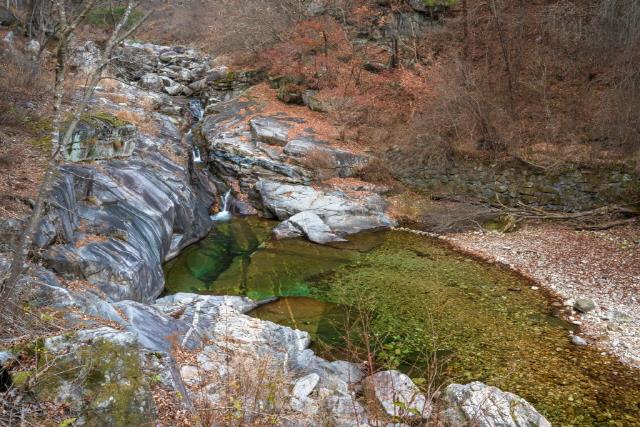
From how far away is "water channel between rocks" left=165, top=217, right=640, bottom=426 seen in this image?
7160mm

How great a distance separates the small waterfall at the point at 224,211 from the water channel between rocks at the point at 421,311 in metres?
1.46

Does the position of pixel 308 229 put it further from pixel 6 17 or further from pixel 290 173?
pixel 6 17

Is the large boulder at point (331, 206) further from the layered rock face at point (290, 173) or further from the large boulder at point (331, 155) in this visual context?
the large boulder at point (331, 155)

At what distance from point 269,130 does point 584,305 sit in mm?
14510

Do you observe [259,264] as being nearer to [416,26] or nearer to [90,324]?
[90,324]

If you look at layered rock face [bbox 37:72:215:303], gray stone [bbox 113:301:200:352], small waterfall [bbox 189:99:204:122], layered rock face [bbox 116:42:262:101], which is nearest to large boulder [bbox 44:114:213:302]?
layered rock face [bbox 37:72:215:303]

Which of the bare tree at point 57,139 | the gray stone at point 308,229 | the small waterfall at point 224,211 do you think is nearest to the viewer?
the bare tree at point 57,139

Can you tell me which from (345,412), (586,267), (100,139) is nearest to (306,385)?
(345,412)

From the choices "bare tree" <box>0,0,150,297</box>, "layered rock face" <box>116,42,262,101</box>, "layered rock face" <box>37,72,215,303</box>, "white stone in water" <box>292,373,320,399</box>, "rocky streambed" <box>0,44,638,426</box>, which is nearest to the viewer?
"rocky streambed" <box>0,44,638,426</box>

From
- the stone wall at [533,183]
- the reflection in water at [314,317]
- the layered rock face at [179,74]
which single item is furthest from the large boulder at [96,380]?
the layered rock face at [179,74]

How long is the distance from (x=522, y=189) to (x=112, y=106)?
16300 mm

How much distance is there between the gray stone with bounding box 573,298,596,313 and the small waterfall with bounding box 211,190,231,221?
39.8 ft

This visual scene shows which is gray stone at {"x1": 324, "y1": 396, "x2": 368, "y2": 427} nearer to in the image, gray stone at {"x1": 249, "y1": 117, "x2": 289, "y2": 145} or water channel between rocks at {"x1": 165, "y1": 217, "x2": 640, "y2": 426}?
water channel between rocks at {"x1": 165, "y1": 217, "x2": 640, "y2": 426}

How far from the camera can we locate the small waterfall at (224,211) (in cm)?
1738
